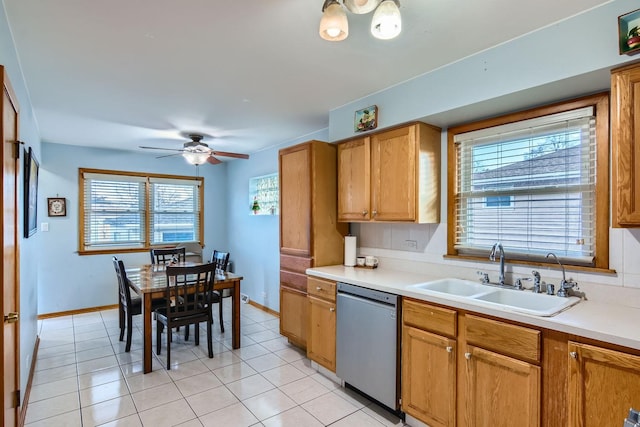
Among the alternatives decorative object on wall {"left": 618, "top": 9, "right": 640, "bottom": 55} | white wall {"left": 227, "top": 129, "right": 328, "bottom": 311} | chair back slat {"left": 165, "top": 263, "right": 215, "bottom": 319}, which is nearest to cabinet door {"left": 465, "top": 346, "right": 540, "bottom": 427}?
decorative object on wall {"left": 618, "top": 9, "right": 640, "bottom": 55}

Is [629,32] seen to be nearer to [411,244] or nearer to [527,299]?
[527,299]

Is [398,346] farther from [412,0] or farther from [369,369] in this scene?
[412,0]

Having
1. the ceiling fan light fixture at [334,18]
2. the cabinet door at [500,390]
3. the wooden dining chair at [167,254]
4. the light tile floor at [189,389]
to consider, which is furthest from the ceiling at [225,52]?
the light tile floor at [189,389]

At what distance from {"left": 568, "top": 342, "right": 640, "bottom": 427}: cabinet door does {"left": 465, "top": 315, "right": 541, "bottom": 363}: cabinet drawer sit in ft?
0.52

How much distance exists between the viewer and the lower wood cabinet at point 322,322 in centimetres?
284

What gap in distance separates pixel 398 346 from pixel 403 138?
1563mm

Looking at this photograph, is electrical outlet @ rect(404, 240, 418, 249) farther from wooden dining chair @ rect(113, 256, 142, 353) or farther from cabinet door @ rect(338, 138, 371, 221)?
wooden dining chair @ rect(113, 256, 142, 353)

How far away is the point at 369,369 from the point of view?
2469 mm

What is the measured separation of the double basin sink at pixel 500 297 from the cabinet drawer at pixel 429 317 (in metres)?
0.09

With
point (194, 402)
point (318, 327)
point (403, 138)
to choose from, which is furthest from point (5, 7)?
point (318, 327)

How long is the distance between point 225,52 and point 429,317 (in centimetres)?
214

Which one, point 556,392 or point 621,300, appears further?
point 621,300

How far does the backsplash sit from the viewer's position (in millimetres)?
1855

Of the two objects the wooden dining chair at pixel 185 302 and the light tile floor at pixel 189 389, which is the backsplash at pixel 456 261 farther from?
the wooden dining chair at pixel 185 302
